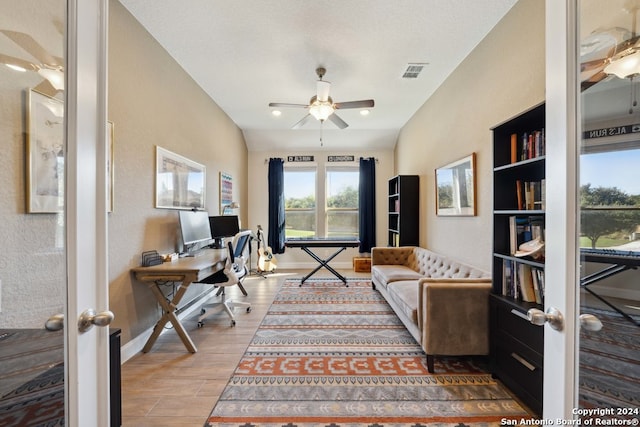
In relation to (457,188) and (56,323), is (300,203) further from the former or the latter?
(56,323)

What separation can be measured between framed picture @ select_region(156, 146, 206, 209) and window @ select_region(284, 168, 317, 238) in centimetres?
256

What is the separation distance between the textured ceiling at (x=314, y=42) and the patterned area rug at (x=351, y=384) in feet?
9.79

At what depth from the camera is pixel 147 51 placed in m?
2.47

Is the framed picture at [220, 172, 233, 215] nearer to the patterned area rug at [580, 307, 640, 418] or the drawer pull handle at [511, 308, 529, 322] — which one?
the drawer pull handle at [511, 308, 529, 322]

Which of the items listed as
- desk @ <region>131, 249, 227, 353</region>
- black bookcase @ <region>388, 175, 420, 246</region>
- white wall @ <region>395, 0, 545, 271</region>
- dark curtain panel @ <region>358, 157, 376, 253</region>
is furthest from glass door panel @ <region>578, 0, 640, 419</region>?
dark curtain panel @ <region>358, 157, 376, 253</region>

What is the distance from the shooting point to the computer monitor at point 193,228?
2.94 meters

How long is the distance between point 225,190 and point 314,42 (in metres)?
2.87

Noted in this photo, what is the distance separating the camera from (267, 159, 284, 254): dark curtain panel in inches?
227

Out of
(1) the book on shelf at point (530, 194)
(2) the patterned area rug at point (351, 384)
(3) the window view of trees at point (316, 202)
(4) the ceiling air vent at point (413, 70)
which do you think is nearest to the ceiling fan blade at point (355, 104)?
(4) the ceiling air vent at point (413, 70)

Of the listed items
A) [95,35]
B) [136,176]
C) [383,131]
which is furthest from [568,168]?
[383,131]

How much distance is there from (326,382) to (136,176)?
→ 2.43m

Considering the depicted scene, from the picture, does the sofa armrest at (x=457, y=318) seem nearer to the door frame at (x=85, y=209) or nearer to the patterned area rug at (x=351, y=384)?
the patterned area rug at (x=351, y=384)

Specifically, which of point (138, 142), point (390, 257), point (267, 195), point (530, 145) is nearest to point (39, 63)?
point (138, 142)

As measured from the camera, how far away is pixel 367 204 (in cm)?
582
